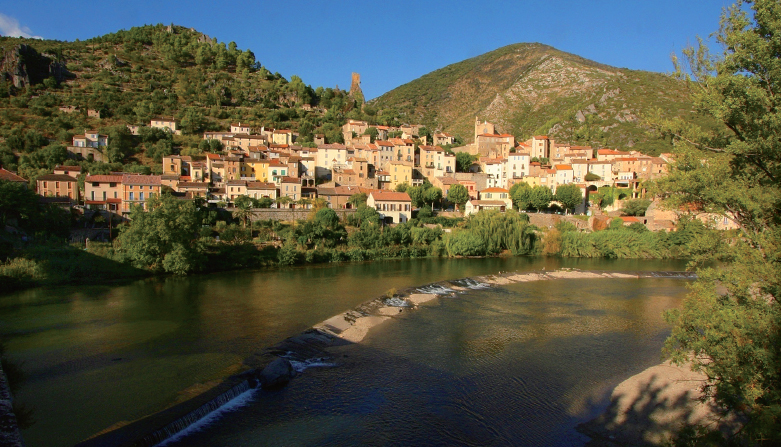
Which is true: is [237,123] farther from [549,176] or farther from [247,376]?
[247,376]

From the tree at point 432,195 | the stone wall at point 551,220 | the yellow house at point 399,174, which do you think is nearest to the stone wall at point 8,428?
the tree at point 432,195

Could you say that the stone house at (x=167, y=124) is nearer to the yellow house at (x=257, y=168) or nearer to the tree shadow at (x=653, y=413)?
the yellow house at (x=257, y=168)

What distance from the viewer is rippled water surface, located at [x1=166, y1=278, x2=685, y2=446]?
9.85 m

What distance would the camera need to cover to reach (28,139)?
41312 mm

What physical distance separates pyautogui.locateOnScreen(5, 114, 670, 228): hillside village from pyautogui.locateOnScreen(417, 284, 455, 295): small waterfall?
15.0 meters

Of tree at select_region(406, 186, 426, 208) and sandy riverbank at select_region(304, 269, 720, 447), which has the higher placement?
tree at select_region(406, 186, 426, 208)

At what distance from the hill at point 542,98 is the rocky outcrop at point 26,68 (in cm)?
5463

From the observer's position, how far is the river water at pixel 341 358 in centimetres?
1010

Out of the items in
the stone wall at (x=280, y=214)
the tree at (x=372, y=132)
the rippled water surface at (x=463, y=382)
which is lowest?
the rippled water surface at (x=463, y=382)

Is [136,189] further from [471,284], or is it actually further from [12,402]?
[12,402]

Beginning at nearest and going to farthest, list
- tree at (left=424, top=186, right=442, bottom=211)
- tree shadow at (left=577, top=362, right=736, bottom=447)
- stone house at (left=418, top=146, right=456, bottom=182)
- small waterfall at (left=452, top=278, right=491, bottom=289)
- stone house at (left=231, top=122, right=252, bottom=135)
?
tree shadow at (left=577, top=362, right=736, bottom=447)
small waterfall at (left=452, top=278, right=491, bottom=289)
tree at (left=424, top=186, right=442, bottom=211)
stone house at (left=418, top=146, right=456, bottom=182)
stone house at (left=231, top=122, right=252, bottom=135)

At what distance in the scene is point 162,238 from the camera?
Answer: 25562mm

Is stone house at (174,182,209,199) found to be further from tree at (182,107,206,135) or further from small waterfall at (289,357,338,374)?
small waterfall at (289,357,338,374)

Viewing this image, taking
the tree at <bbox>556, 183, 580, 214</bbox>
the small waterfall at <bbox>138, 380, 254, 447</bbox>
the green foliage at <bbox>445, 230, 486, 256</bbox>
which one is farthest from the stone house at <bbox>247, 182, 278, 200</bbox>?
the small waterfall at <bbox>138, 380, 254, 447</bbox>
